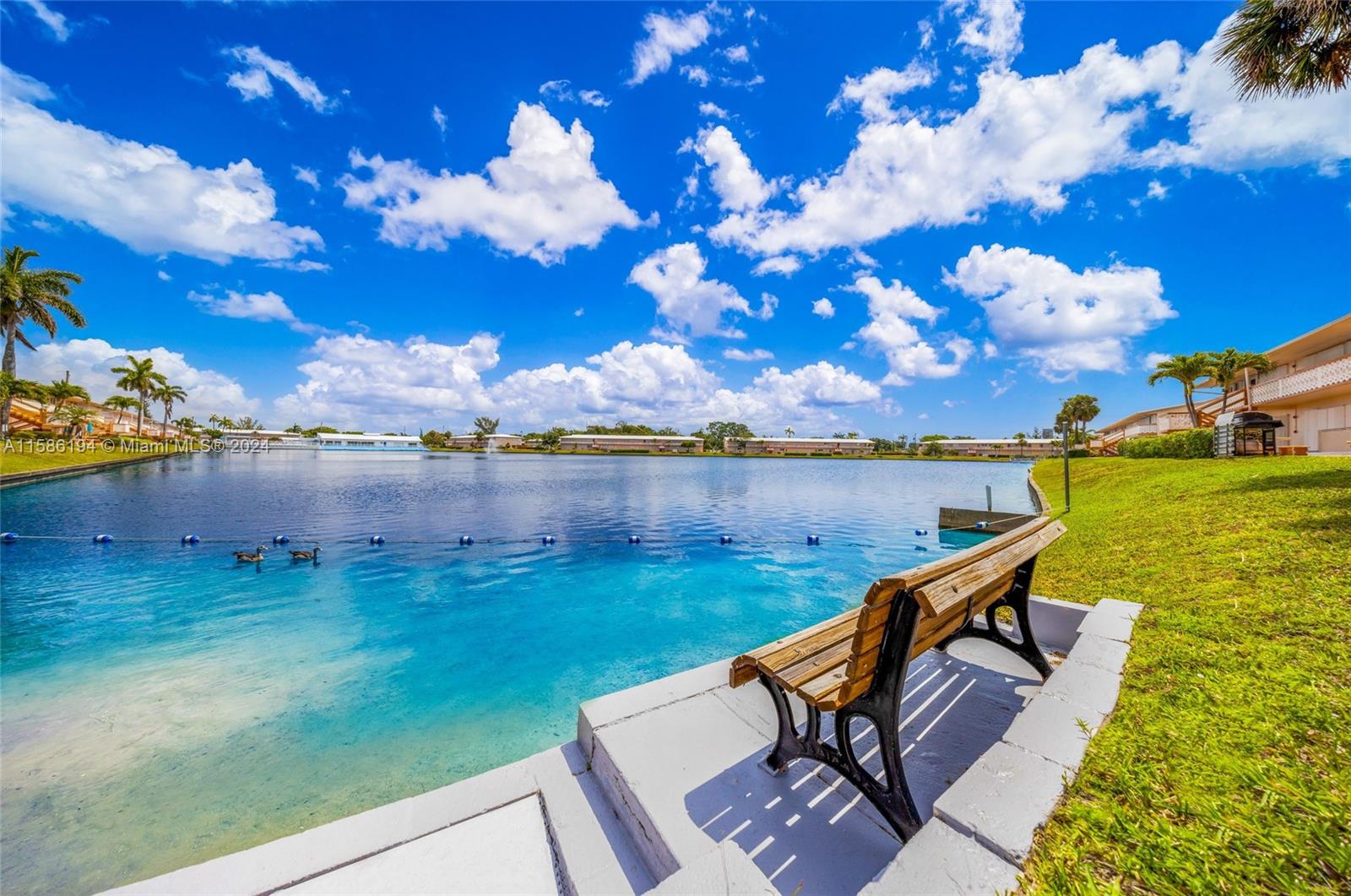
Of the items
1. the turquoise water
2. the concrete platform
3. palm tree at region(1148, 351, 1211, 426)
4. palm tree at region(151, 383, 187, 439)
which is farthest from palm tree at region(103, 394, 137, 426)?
palm tree at region(1148, 351, 1211, 426)

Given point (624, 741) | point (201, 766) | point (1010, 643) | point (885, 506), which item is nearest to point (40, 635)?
point (201, 766)

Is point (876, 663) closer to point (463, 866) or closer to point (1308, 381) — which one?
point (463, 866)

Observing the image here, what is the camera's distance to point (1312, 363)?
84.0ft

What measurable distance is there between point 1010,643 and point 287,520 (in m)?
21.3

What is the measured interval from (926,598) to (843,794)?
4.59 feet

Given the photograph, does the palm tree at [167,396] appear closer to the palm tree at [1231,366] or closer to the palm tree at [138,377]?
the palm tree at [138,377]

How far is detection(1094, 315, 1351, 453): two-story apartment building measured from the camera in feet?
67.4

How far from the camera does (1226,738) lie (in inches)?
92.7

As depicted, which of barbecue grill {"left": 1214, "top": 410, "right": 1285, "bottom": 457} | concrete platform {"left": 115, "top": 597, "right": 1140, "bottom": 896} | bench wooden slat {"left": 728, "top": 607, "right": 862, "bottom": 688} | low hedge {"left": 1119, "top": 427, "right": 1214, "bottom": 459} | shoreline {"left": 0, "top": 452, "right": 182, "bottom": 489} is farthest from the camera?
shoreline {"left": 0, "top": 452, "right": 182, "bottom": 489}

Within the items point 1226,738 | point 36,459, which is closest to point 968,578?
point 1226,738

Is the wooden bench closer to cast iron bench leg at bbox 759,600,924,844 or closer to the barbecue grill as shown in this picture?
cast iron bench leg at bbox 759,600,924,844

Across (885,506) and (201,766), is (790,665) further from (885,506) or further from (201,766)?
(885,506)

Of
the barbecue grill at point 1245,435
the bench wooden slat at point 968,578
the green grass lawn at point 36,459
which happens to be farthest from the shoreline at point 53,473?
the barbecue grill at point 1245,435

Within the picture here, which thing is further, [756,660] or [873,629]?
[756,660]
